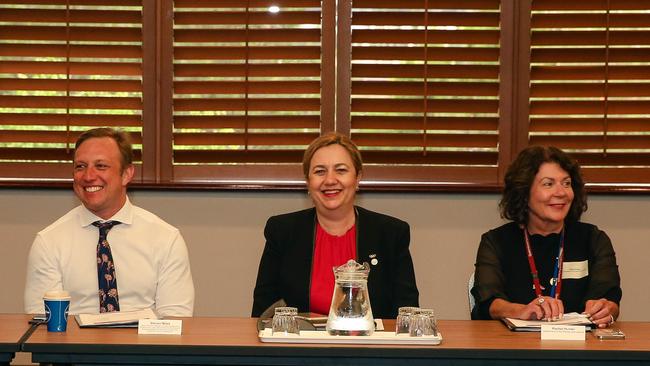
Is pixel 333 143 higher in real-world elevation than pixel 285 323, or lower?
higher

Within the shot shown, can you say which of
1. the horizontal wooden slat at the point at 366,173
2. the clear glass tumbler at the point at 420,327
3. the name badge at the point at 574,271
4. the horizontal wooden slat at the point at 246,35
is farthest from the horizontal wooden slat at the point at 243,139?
the clear glass tumbler at the point at 420,327

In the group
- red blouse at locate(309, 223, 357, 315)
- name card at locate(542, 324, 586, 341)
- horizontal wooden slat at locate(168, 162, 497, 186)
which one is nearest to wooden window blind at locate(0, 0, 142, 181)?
horizontal wooden slat at locate(168, 162, 497, 186)

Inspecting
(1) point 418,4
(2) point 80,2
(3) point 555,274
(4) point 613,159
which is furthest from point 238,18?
(3) point 555,274

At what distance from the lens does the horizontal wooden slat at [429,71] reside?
195 inches

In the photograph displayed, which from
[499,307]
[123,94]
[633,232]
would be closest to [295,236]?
[499,307]

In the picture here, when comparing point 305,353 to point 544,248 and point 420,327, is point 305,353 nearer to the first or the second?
point 420,327

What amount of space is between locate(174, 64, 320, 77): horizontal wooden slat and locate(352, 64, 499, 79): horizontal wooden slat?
9.7 inches

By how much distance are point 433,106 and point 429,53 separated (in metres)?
0.27

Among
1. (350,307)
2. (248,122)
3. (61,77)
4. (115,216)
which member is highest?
(61,77)

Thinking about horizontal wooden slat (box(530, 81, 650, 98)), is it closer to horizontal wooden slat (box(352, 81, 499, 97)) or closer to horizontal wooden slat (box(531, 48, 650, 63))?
horizontal wooden slat (box(531, 48, 650, 63))

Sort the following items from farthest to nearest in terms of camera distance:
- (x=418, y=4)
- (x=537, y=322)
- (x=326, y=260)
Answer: (x=418, y=4), (x=326, y=260), (x=537, y=322)

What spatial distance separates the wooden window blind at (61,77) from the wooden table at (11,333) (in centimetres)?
189

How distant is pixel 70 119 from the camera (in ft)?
16.3

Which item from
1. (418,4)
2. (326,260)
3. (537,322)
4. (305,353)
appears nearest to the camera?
(305,353)
